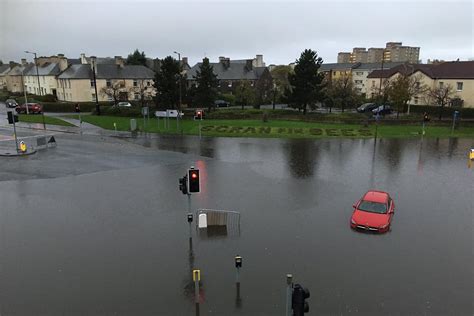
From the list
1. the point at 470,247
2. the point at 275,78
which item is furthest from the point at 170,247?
the point at 275,78

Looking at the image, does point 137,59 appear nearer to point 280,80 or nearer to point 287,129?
point 280,80

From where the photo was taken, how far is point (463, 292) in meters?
11.1

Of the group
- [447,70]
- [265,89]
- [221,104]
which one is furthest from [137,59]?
[447,70]

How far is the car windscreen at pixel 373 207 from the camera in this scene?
52.3ft

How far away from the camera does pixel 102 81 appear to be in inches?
2753

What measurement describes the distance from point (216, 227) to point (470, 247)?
31.0ft

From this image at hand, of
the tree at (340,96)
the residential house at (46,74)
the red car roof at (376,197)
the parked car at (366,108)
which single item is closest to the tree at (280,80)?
the tree at (340,96)

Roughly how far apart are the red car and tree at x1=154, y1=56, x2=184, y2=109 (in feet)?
128

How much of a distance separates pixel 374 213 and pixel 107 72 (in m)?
64.8

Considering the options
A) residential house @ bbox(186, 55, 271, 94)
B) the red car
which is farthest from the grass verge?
residential house @ bbox(186, 55, 271, 94)

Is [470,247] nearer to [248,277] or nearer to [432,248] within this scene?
[432,248]

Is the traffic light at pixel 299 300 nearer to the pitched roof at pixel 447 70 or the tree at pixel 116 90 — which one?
the pitched roof at pixel 447 70

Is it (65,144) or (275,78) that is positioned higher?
(275,78)

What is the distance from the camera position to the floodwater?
1070 cm
